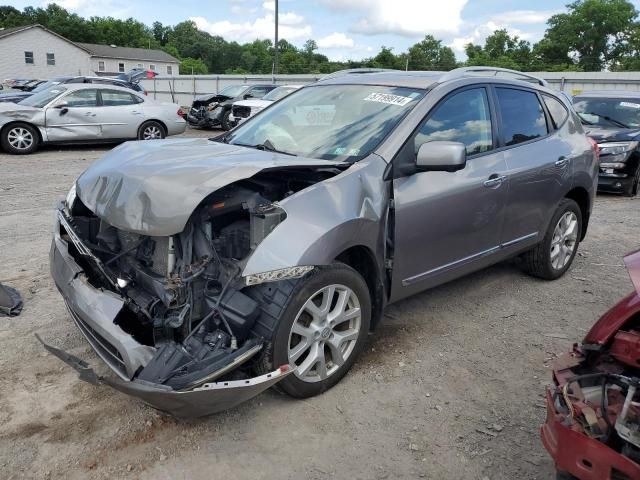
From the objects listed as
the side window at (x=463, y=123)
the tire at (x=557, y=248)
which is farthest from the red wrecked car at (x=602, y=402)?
the tire at (x=557, y=248)

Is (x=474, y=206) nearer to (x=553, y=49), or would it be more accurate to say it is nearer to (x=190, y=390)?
(x=190, y=390)

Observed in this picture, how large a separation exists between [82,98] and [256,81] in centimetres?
1578

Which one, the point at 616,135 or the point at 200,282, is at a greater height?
the point at 616,135

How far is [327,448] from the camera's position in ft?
9.18

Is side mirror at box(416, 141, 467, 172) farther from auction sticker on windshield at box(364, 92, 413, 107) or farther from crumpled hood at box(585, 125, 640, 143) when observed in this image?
crumpled hood at box(585, 125, 640, 143)

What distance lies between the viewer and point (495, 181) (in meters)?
4.04

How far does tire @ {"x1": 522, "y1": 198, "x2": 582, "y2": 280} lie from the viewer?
16.2 ft

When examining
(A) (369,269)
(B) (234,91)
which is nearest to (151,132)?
(B) (234,91)

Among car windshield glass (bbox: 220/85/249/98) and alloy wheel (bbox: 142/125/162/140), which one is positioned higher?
car windshield glass (bbox: 220/85/249/98)

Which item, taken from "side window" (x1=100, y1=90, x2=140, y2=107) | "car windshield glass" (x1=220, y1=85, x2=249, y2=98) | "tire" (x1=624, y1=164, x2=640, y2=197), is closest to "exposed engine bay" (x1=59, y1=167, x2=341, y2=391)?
"tire" (x1=624, y1=164, x2=640, y2=197)

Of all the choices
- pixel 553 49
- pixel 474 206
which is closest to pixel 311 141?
pixel 474 206

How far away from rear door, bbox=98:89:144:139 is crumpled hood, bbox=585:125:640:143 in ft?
32.2

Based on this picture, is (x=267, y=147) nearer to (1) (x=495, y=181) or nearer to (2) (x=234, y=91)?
(1) (x=495, y=181)

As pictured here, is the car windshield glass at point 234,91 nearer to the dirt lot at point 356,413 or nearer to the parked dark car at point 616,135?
the parked dark car at point 616,135
